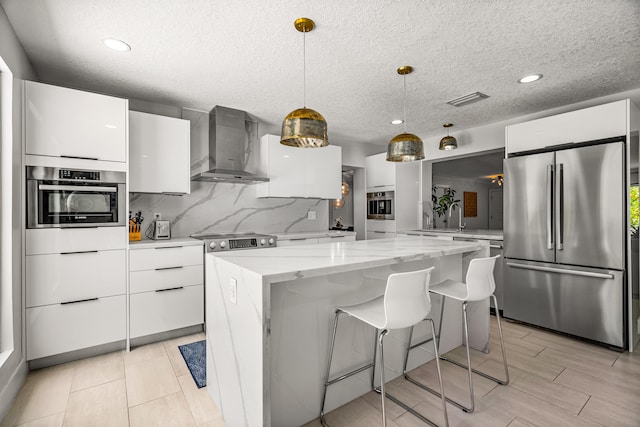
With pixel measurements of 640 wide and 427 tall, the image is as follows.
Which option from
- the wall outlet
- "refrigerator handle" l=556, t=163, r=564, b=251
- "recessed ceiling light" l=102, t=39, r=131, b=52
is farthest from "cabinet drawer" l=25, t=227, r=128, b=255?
"refrigerator handle" l=556, t=163, r=564, b=251

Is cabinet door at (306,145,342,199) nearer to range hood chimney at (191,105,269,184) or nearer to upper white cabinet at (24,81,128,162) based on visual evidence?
range hood chimney at (191,105,269,184)

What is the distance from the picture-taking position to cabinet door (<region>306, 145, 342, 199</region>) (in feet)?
14.4

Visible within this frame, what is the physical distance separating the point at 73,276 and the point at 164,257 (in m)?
0.68

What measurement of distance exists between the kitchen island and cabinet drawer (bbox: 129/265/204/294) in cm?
120

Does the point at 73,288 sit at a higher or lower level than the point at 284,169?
lower

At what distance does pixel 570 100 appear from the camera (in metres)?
3.33

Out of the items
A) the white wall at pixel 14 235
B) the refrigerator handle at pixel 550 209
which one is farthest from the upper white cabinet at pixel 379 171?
the white wall at pixel 14 235

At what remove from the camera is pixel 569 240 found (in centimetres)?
297

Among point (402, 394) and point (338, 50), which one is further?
point (338, 50)

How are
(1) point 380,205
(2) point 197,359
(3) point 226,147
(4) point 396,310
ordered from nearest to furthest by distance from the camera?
(4) point 396,310, (2) point 197,359, (3) point 226,147, (1) point 380,205

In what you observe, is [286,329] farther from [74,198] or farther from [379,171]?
[379,171]

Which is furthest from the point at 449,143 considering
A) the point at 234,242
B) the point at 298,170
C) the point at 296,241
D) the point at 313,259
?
the point at 313,259

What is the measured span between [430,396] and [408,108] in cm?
289

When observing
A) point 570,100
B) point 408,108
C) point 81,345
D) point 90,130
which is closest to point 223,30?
point 90,130
